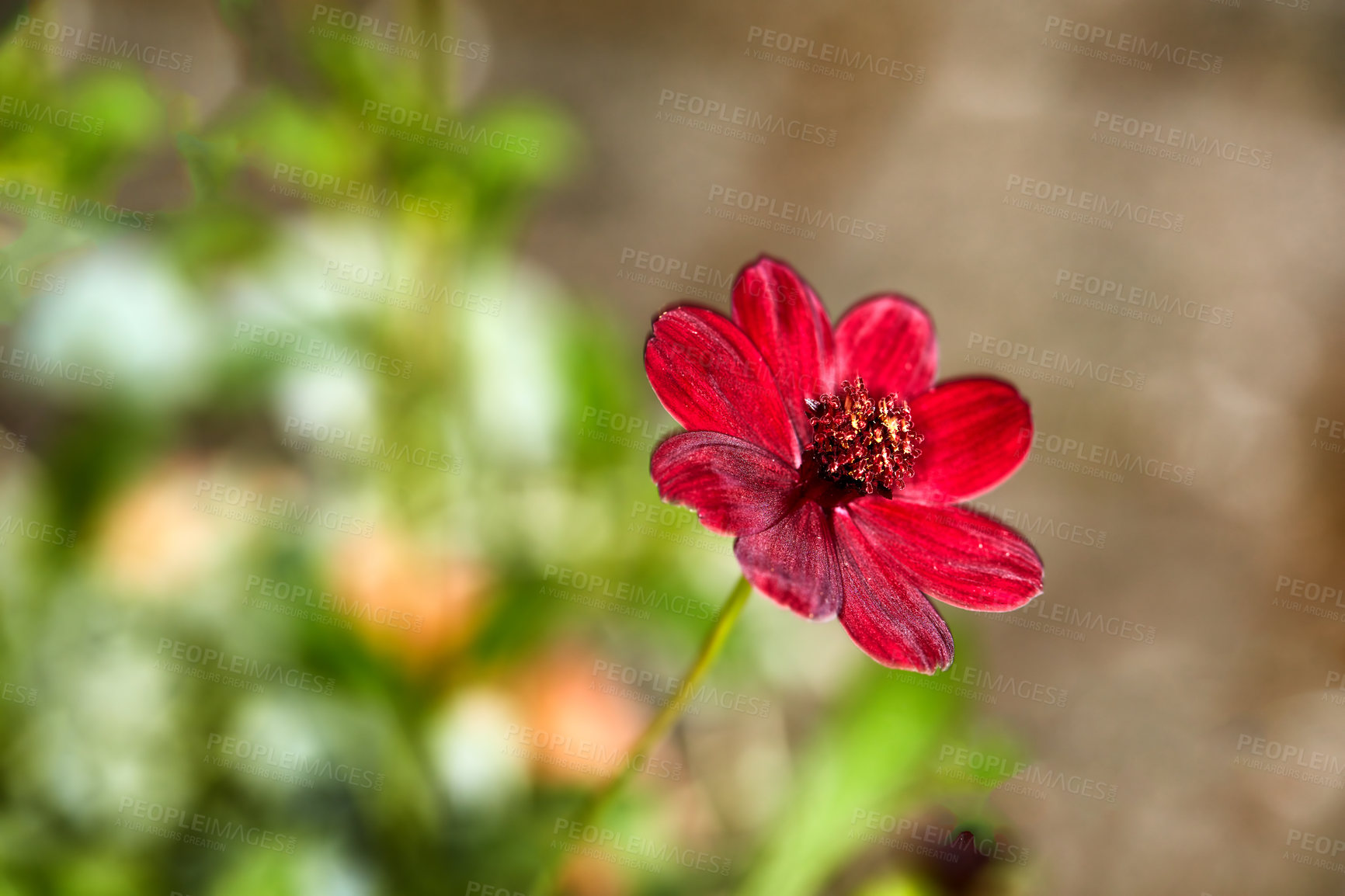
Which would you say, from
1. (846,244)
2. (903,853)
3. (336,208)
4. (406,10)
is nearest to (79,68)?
(336,208)

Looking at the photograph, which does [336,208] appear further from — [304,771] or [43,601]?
[304,771]
